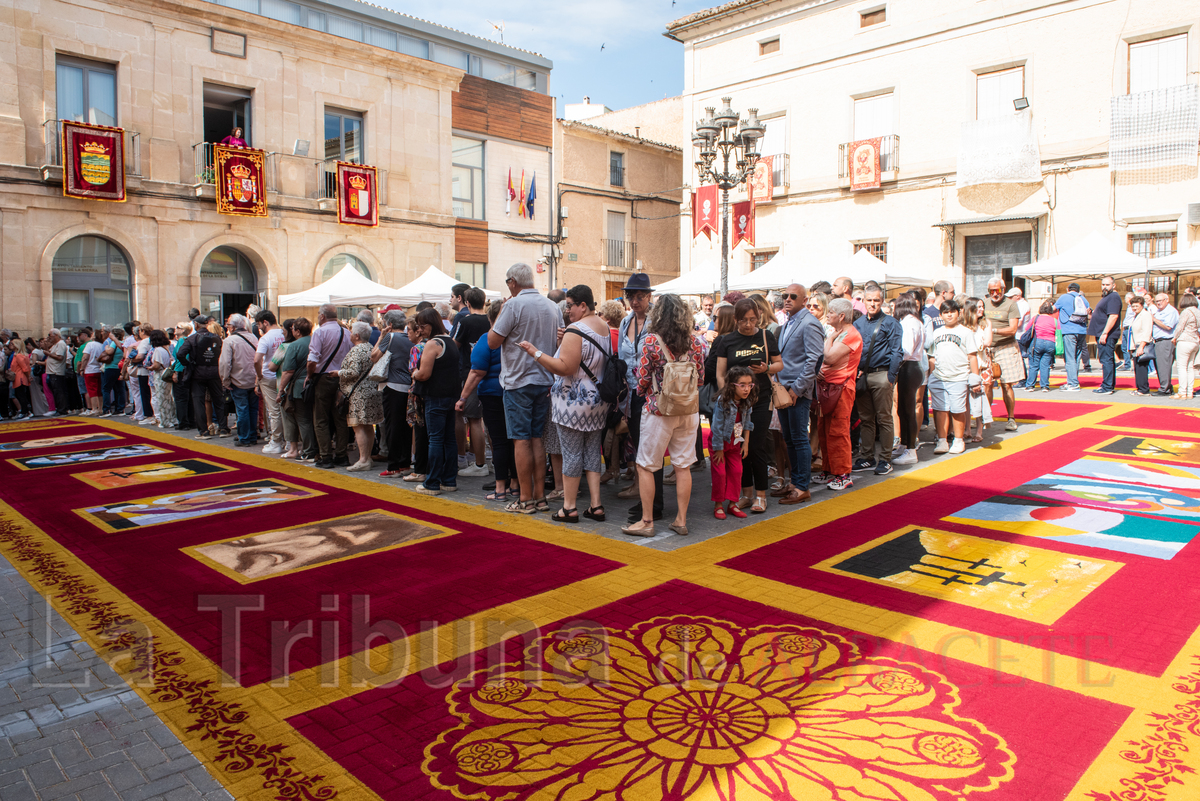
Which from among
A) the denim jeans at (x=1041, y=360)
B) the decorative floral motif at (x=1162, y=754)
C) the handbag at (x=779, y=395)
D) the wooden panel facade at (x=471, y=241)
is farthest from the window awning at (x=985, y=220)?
the decorative floral motif at (x=1162, y=754)

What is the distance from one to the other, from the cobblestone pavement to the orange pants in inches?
216

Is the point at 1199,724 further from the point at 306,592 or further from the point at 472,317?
the point at 472,317

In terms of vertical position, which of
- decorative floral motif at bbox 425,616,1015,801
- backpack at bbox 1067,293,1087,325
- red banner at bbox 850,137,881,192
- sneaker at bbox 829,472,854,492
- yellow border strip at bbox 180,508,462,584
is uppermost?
red banner at bbox 850,137,881,192

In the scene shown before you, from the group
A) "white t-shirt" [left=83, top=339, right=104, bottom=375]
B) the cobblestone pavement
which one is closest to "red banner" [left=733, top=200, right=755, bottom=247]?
"white t-shirt" [left=83, top=339, right=104, bottom=375]

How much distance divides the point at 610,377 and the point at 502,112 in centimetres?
2226

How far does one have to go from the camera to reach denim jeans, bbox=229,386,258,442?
397 inches

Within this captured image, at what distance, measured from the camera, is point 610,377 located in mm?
5777

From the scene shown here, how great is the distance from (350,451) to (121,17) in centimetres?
1465

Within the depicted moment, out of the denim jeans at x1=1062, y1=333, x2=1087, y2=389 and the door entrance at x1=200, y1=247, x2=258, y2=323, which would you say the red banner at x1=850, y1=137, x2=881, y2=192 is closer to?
the denim jeans at x1=1062, y1=333, x2=1087, y2=389

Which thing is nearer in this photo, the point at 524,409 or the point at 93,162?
the point at 524,409

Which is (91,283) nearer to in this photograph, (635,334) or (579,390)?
(635,334)

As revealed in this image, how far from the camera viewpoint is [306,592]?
14.5 feet

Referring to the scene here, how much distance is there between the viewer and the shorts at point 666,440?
17.6 ft

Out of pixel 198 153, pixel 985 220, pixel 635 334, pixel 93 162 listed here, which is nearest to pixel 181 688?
pixel 635 334
